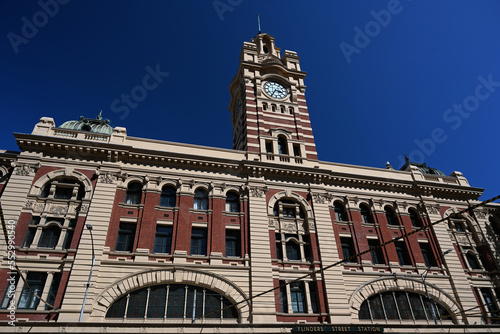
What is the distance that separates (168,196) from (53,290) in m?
10.7

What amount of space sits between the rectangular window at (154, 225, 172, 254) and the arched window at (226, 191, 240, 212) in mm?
5510

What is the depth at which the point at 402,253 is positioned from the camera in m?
31.6

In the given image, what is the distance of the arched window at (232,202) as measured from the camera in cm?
2991

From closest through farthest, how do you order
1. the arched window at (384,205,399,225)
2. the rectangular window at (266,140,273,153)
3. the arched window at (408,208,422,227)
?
1. the arched window at (384,205,399,225)
2. the arched window at (408,208,422,227)
3. the rectangular window at (266,140,273,153)

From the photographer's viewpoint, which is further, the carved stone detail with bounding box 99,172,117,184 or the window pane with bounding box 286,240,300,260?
the window pane with bounding box 286,240,300,260

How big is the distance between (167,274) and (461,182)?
33.8 m

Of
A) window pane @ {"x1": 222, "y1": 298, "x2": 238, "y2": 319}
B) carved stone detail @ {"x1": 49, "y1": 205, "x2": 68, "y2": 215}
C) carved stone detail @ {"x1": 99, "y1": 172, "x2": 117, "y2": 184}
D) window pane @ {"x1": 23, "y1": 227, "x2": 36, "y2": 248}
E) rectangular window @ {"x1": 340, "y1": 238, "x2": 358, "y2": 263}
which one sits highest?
carved stone detail @ {"x1": 99, "y1": 172, "x2": 117, "y2": 184}

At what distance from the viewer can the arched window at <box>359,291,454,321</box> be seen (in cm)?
2700

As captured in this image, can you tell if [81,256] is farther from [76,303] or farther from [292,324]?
[292,324]

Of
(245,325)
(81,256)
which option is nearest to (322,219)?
(245,325)

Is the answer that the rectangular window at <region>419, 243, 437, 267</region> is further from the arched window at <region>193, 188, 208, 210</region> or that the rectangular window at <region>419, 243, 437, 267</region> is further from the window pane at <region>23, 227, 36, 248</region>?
the window pane at <region>23, 227, 36, 248</region>

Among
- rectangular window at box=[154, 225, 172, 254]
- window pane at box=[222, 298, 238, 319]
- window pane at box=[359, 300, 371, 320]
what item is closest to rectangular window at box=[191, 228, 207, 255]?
rectangular window at box=[154, 225, 172, 254]

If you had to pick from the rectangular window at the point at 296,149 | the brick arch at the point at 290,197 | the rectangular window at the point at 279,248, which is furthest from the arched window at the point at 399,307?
the rectangular window at the point at 296,149

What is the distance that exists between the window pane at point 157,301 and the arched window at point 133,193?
7.76m
